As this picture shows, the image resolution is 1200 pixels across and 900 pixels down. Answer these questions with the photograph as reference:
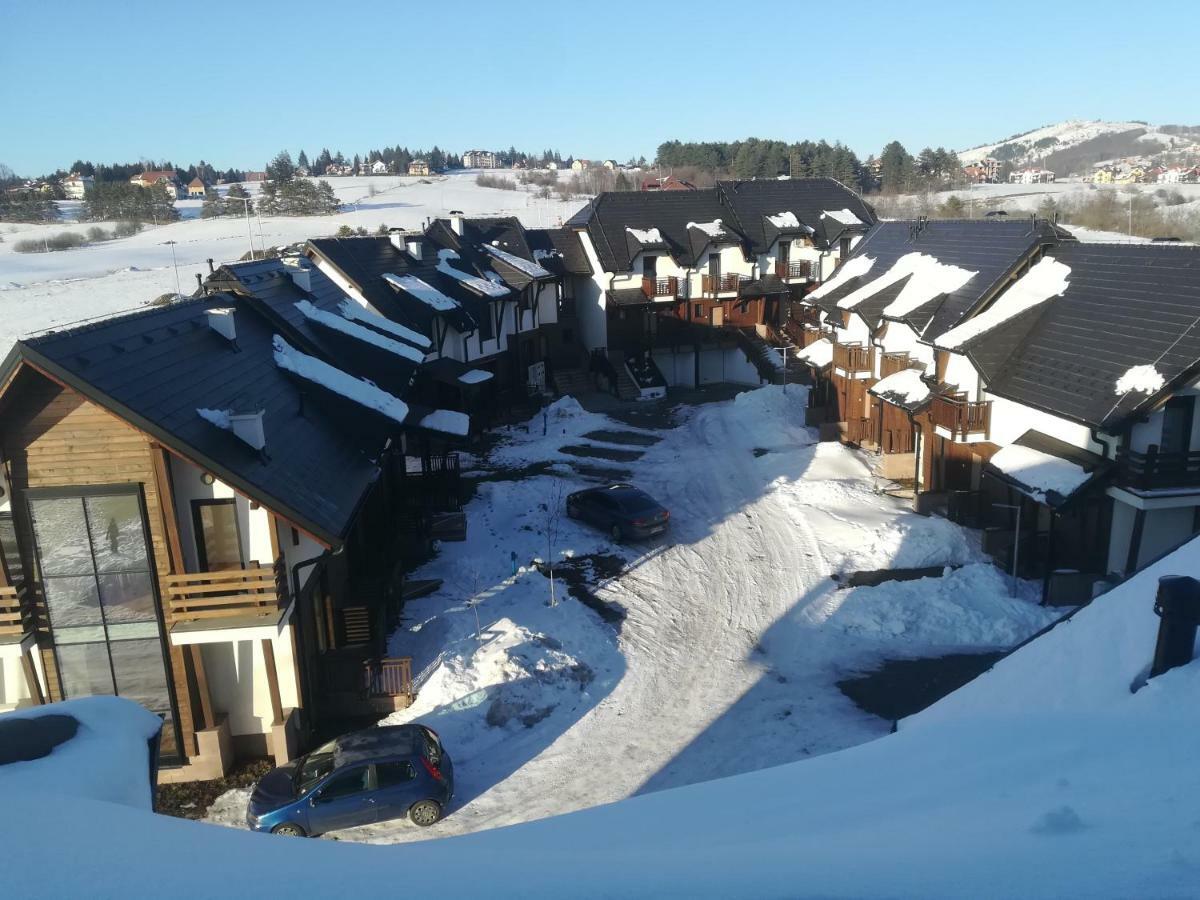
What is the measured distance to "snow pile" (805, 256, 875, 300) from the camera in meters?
33.3

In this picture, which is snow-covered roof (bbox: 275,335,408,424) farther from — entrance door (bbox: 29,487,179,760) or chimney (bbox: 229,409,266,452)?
entrance door (bbox: 29,487,179,760)

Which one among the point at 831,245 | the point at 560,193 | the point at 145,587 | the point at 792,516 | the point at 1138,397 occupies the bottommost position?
the point at 792,516

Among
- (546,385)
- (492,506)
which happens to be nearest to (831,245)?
(546,385)

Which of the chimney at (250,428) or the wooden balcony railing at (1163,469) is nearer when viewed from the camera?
the chimney at (250,428)

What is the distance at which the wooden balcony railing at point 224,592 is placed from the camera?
41.5 ft

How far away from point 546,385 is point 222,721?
29140 mm

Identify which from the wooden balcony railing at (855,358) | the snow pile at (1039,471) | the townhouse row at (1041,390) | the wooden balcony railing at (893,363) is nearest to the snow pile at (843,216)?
the townhouse row at (1041,390)

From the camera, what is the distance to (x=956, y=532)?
21.9 meters

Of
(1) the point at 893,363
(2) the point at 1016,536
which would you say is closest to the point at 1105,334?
(2) the point at 1016,536

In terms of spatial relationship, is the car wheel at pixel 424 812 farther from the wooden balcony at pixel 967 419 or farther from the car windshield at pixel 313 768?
the wooden balcony at pixel 967 419

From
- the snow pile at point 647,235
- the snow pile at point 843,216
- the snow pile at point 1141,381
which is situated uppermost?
the snow pile at point 843,216

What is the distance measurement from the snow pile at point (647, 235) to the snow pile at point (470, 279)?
958cm

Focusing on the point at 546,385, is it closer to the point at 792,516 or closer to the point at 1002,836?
the point at 792,516

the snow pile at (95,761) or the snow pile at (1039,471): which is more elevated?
the snow pile at (95,761)
